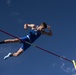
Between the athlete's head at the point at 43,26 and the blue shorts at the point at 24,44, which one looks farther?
the blue shorts at the point at 24,44

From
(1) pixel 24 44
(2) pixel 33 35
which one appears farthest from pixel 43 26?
(1) pixel 24 44

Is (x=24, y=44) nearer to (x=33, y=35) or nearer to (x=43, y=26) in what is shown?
(x=33, y=35)

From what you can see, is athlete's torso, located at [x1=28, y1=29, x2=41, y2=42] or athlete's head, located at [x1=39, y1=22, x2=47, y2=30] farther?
athlete's torso, located at [x1=28, y1=29, x2=41, y2=42]

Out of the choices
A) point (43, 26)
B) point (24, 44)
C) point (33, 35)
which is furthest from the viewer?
point (24, 44)

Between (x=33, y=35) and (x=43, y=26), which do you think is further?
(x=33, y=35)

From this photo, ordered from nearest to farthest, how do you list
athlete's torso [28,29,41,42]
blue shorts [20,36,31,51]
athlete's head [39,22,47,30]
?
athlete's head [39,22,47,30] < athlete's torso [28,29,41,42] < blue shorts [20,36,31,51]

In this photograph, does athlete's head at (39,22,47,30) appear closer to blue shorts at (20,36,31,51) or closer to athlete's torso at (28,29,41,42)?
athlete's torso at (28,29,41,42)

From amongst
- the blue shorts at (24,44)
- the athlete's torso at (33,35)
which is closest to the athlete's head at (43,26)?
the athlete's torso at (33,35)

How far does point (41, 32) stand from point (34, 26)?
1.95ft

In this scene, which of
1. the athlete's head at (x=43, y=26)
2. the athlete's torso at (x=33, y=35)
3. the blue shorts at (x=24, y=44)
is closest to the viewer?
the athlete's head at (x=43, y=26)

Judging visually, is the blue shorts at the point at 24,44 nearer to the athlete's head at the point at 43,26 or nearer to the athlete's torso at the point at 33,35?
the athlete's torso at the point at 33,35

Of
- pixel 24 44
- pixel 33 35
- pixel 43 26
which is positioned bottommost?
pixel 24 44

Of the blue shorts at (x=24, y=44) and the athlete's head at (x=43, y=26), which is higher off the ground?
the athlete's head at (x=43, y=26)

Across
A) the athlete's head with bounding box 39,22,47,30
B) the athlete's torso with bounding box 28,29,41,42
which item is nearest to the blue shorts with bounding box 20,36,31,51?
the athlete's torso with bounding box 28,29,41,42
